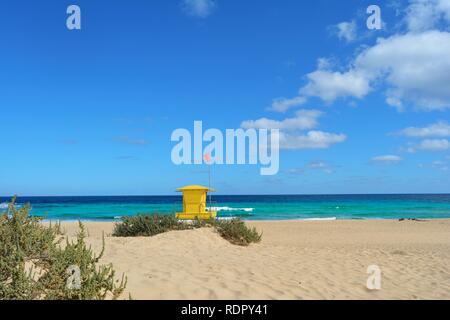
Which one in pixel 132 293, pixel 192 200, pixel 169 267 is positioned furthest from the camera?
pixel 192 200

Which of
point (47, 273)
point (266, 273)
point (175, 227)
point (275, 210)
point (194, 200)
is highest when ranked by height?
point (194, 200)

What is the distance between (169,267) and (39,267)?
215cm

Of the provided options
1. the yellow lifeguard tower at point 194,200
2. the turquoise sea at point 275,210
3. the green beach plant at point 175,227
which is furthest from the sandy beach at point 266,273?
the turquoise sea at point 275,210

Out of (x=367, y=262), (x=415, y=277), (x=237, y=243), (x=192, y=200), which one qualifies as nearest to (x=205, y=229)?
(x=237, y=243)

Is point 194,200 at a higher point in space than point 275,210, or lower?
higher

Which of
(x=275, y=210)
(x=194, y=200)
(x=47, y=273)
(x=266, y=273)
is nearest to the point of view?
(x=47, y=273)

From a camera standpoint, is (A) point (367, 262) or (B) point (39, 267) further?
(A) point (367, 262)

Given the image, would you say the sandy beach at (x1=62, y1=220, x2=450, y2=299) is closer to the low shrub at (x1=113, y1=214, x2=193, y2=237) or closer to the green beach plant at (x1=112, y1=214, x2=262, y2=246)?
the green beach plant at (x1=112, y1=214, x2=262, y2=246)

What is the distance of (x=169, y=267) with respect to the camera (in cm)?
695

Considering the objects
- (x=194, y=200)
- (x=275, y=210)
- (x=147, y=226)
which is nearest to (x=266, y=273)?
(x=147, y=226)

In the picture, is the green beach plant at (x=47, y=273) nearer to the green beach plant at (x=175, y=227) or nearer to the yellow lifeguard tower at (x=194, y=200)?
the green beach plant at (x=175, y=227)

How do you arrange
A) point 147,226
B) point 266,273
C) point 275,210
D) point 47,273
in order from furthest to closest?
1. point 275,210
2. point 147,226
3. point 266,273
4. point 47,273

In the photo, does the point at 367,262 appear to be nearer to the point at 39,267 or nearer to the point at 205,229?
the point at 205,229

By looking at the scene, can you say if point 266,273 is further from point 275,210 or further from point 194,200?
point 275,210
